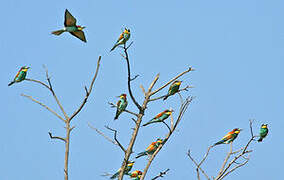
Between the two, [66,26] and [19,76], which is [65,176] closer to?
[66,26]

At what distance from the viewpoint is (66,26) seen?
5453 mm

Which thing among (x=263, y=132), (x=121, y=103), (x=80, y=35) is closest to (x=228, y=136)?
(x=263, y=132)

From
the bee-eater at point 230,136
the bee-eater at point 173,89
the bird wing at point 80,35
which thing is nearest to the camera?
the bird wing at point 80,35

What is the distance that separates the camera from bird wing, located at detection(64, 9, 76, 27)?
529cm

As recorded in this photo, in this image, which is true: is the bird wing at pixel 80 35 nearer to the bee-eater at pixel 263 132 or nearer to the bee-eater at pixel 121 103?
the bee-eater at pixel 121 103

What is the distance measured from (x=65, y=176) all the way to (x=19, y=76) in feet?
15.8

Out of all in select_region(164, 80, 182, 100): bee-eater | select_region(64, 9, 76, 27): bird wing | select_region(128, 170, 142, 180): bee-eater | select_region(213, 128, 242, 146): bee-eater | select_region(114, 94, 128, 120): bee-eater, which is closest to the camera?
select_region(64, 9, 76, 27): bird wing

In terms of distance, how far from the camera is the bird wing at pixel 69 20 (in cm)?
529

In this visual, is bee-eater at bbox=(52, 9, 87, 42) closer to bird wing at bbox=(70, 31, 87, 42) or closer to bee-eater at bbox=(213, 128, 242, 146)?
bird wing at bbox=(70, 31, 87, 42)

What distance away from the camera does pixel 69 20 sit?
212 inches

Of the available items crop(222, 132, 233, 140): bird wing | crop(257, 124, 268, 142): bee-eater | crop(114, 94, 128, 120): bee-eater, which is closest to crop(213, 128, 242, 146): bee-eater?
crop(222, 132, 233, 140): bird wing

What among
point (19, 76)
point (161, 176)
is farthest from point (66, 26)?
point (19, 76)

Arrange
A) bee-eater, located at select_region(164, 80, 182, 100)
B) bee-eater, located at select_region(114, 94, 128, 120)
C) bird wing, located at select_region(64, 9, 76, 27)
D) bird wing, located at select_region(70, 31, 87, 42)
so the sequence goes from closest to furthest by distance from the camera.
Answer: bird wing, located at select_region(64, 9, 76, 27)
bird wing, located at select_region(70, 31, 87, 42)
bee-eater, located at select_region(164, 80, 182, 100)
bee-eater, located at select_region(114, 94, 128, 120)

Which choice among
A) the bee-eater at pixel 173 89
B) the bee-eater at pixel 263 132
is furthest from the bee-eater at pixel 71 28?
the bee-eater at pixel 263 132
